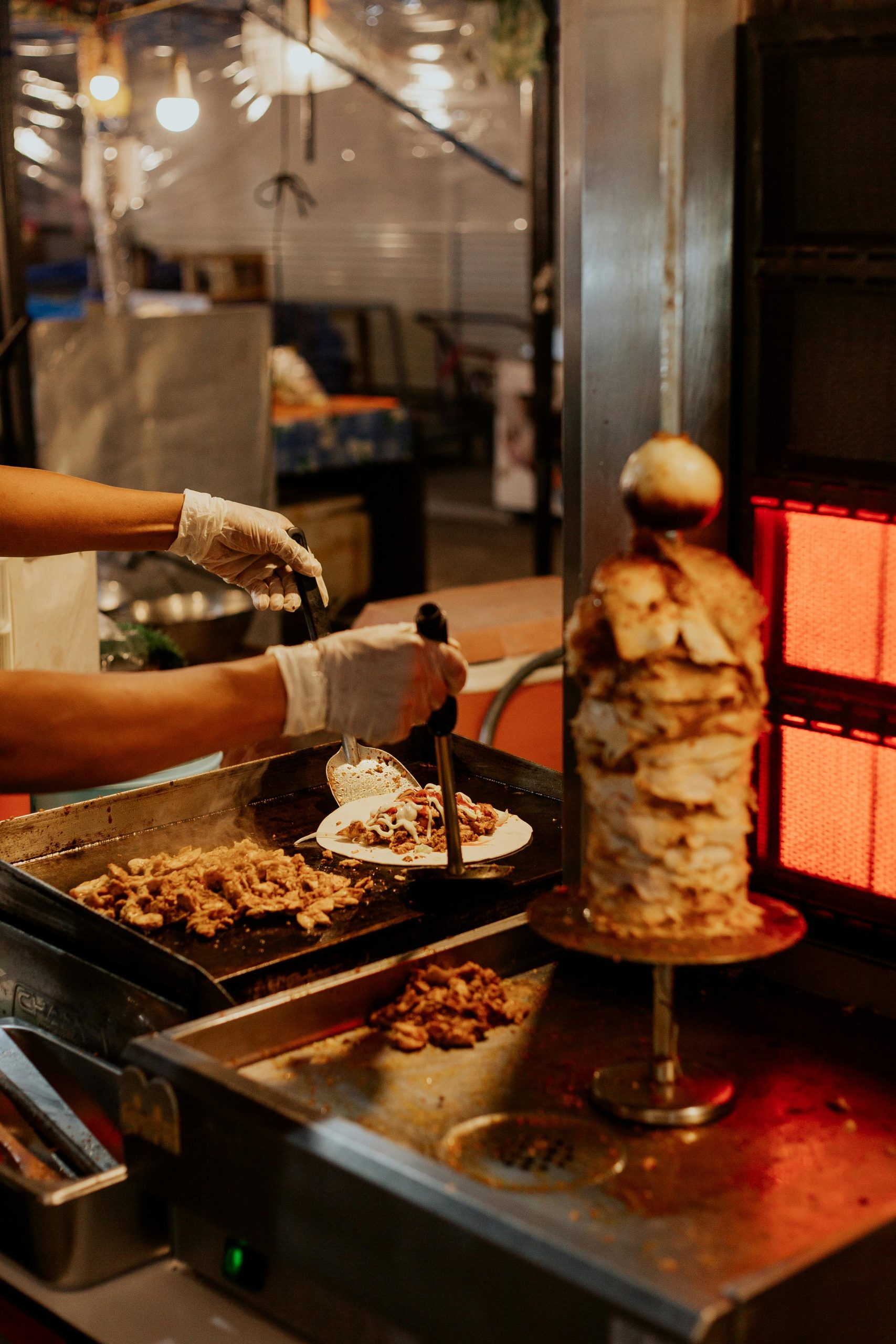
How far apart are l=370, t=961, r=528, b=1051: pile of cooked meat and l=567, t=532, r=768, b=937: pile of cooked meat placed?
346mm

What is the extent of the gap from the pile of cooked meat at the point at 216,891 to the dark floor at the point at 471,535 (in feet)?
22.2

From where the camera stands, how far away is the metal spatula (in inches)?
97.9

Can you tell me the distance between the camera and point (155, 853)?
2354 mm

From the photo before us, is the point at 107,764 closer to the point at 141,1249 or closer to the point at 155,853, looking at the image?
the point at 141,1249

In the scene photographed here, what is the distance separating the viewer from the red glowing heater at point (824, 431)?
1468 millimetres

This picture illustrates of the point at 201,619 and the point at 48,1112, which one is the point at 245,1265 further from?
the point at 201,619

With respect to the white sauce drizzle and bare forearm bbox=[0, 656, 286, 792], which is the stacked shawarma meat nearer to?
bare forearm bbox=[0, 656, 286, 792]

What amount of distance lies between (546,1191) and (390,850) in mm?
958

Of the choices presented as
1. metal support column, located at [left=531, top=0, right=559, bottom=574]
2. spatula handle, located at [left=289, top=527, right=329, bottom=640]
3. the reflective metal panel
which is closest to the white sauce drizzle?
spatula handle, located at [left=289, top=527, right=329, bottom=640]

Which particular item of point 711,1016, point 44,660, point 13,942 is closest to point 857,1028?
point 711,1016

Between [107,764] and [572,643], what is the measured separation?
0.61m

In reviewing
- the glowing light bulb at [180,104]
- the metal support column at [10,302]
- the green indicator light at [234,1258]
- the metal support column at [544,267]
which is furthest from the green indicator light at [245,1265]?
the glowing light bulb at [180,104]

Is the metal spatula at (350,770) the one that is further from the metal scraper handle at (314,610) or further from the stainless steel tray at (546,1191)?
the stainless steel tray at (546,1191)

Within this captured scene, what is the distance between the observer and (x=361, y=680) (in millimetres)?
1686
